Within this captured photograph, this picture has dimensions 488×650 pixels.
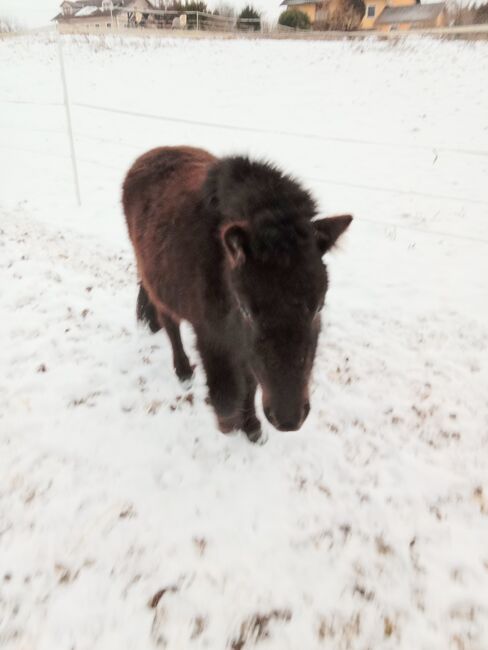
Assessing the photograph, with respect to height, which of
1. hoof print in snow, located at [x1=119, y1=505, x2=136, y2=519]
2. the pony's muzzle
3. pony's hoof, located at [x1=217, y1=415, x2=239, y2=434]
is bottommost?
hoof print in snow, located at [x1=119, y1=505, x2=136, y2=519]

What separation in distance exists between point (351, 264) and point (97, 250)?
331 cm

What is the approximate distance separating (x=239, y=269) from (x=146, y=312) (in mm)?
2176

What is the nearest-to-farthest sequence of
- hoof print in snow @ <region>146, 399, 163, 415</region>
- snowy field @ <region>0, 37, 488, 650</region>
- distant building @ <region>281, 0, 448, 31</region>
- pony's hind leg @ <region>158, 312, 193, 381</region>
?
snowy field @ <region>0, 37, 488, 650</region>
hoof print in snow @ <region>146, 399, 163, 415</region>
pony's hind leg @ <region>158, 312, 193, 381</region>
distant building @ <region>281, 0, 448, 31</region>

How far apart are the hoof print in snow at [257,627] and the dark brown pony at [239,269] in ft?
2.90

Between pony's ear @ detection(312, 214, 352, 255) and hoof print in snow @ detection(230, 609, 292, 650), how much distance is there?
1.69 metres

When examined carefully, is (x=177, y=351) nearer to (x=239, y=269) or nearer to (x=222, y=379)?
(x=222, y=379)

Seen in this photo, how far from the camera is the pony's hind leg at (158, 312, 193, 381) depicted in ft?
10.7

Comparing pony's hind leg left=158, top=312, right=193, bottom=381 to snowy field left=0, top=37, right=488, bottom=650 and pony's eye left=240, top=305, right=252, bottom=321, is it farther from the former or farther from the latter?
pony's eye left=240, top=305, right=252, bottom=321

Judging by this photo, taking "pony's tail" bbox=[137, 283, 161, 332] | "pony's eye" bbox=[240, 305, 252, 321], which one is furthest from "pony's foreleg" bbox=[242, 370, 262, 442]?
"pony's tail" bbox=[137, 283, 161, 332]

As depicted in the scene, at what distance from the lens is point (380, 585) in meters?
2.04

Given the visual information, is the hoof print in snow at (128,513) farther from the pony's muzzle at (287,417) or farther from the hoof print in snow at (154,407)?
the pony's muzzle at (287,417)

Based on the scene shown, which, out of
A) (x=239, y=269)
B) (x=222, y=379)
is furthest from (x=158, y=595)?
(x=239, y=269)

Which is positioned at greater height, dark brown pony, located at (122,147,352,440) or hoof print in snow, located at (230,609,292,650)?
dark brown pony, located at (122,147,352,440)

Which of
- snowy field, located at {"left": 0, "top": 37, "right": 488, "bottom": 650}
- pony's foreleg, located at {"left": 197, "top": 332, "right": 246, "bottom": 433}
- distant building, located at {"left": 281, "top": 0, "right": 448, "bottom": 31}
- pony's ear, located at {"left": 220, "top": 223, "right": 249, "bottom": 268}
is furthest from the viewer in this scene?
distant building, located at {"left": 281, "top": 0, "right": 448, "bottom": 31}
